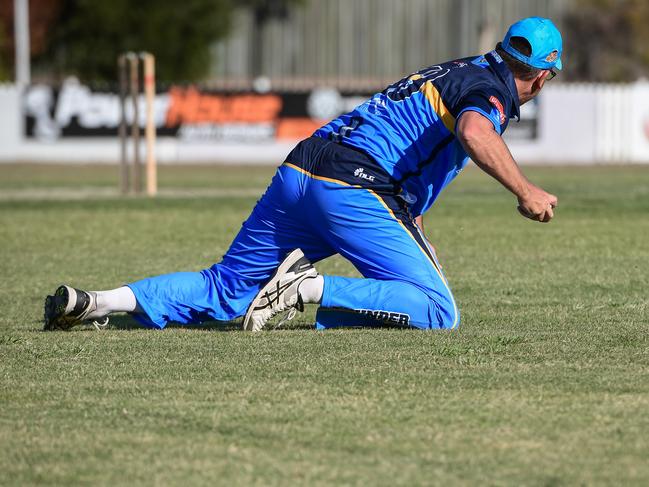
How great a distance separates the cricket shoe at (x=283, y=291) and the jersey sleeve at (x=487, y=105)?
1120mm

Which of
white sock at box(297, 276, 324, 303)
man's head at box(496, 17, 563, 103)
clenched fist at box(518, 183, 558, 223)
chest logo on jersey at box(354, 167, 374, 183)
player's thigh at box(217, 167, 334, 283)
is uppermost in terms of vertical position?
man's head at box(496, 17, 563, 103)

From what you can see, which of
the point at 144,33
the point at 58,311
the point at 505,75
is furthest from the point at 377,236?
the point at 144,33

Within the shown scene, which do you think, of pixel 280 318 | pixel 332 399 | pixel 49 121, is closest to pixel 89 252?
pixel 280 318

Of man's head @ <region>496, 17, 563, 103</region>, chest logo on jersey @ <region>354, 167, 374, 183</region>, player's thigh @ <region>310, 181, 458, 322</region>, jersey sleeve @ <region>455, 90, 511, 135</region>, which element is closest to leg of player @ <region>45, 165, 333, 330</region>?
player's thigh @ <region>310, 181, 458, 322</region>

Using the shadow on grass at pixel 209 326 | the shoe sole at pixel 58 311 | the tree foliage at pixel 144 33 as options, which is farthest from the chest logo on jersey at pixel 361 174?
the tree foliage at pixel 144 33

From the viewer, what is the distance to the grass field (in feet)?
14.1

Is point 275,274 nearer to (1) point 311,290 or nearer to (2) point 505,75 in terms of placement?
(1) point 311,290

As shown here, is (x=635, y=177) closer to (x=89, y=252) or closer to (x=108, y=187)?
(x=108, y=187)

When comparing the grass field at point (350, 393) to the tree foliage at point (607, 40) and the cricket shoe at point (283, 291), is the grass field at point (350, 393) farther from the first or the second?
the tree foliage at point (607, 40)

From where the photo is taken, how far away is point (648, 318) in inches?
295

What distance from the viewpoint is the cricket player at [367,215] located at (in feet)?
21.8

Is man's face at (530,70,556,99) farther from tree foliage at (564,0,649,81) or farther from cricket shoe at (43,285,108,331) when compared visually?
tree foliage at (564,0,649,81)

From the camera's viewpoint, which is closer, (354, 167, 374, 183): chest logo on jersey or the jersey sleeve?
the jersey sleeve

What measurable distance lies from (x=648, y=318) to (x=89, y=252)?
5849 millimetres
